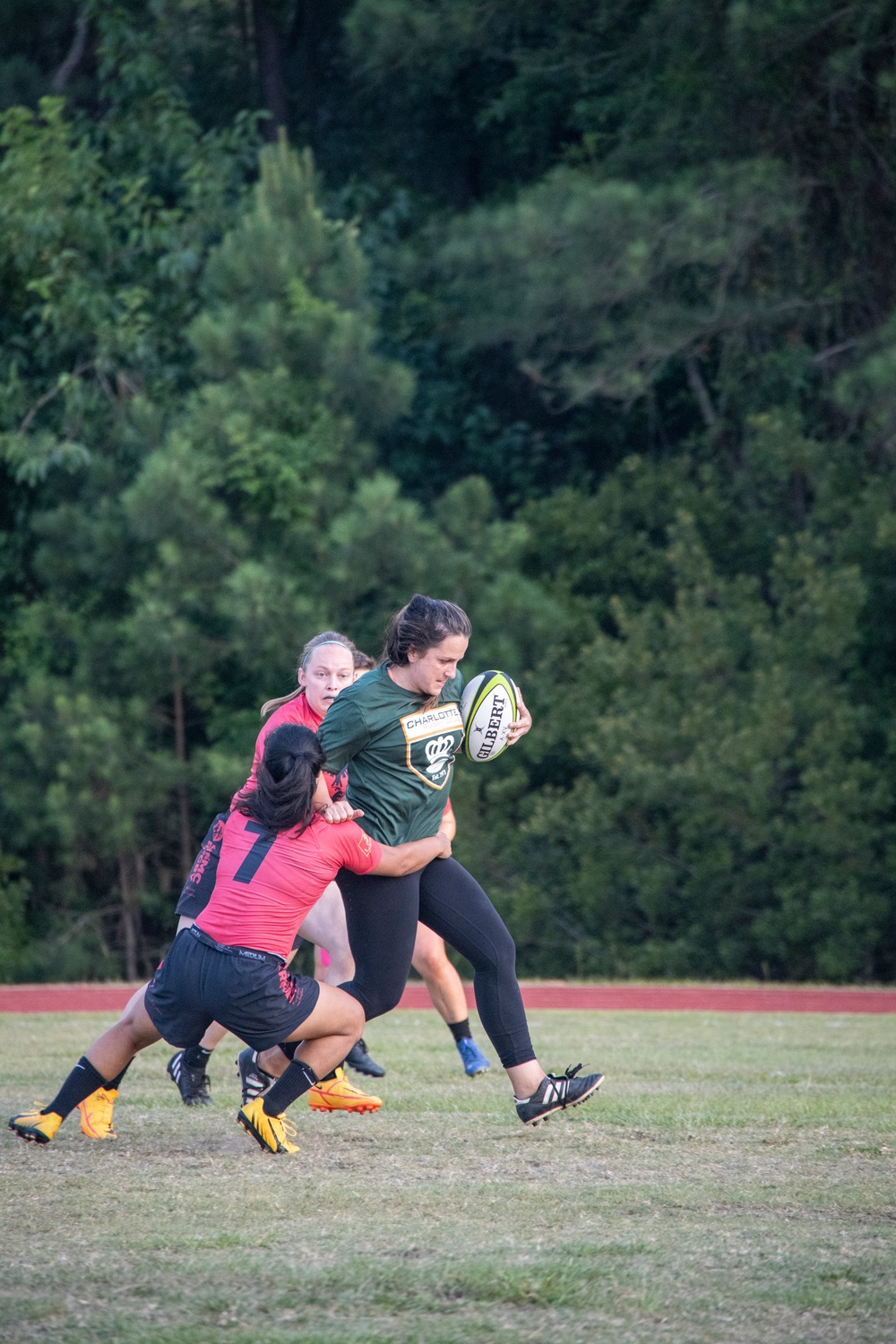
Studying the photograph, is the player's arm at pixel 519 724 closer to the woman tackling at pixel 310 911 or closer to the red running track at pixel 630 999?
the woman tackling at pixel 310 911

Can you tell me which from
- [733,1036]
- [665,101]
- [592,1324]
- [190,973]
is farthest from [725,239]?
[592,1324]

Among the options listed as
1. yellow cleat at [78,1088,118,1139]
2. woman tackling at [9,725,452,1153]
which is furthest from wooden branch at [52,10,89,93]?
yellow cleat at [78,1088,118,1139]

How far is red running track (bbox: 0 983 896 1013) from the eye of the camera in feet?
36.4

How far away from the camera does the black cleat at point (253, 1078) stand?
17.3ft

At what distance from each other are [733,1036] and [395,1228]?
5524 mm

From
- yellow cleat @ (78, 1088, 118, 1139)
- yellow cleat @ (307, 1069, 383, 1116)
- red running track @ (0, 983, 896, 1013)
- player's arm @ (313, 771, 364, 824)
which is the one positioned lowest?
red running track @ (0, 983, 896, 1013)

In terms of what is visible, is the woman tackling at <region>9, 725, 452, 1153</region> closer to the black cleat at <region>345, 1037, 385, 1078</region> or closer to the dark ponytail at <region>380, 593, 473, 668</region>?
the dark ponytail at <region>380, 593, 473, 668</region>

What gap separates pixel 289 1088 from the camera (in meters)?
4.79

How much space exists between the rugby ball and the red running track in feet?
18.1

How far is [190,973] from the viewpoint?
187 inches

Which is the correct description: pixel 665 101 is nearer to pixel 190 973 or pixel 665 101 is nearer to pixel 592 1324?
pixel 190 973

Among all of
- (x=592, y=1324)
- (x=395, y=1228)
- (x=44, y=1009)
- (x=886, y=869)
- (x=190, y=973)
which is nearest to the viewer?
(x=592, y=1324)

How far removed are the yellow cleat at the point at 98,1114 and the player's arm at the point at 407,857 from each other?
1.16 metres

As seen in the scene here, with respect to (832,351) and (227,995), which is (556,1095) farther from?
(832,351)
